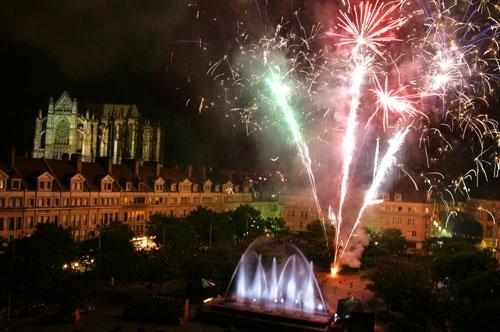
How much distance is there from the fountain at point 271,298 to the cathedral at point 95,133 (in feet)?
213

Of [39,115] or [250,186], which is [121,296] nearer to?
[250,186]

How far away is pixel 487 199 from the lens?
8850 cm

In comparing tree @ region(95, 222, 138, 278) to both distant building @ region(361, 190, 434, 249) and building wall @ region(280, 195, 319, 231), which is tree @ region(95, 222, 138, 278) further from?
building wall @ region(280, 195, 319, 231)

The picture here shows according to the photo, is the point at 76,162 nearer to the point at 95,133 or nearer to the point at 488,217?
the point at 95,133

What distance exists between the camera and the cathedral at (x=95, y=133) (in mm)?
110562

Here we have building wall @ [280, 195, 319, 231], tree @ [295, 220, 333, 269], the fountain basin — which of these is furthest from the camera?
building wall @ [280, 195, 319, 231]

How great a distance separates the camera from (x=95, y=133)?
115m

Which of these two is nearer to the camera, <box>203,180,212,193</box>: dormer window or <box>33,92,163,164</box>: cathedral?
<box>203,180,212,193</box>: dormer window

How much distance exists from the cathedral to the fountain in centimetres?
6487

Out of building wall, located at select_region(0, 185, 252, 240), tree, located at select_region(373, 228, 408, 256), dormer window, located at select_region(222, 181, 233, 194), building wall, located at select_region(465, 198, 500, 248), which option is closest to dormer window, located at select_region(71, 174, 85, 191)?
building wall, located at select_region(0, 185, 252, 240)

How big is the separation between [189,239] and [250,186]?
48531mm


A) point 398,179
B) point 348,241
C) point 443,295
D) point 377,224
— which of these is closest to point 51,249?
point 443,295

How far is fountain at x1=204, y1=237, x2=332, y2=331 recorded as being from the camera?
107 ft

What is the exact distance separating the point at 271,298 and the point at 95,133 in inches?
3431
